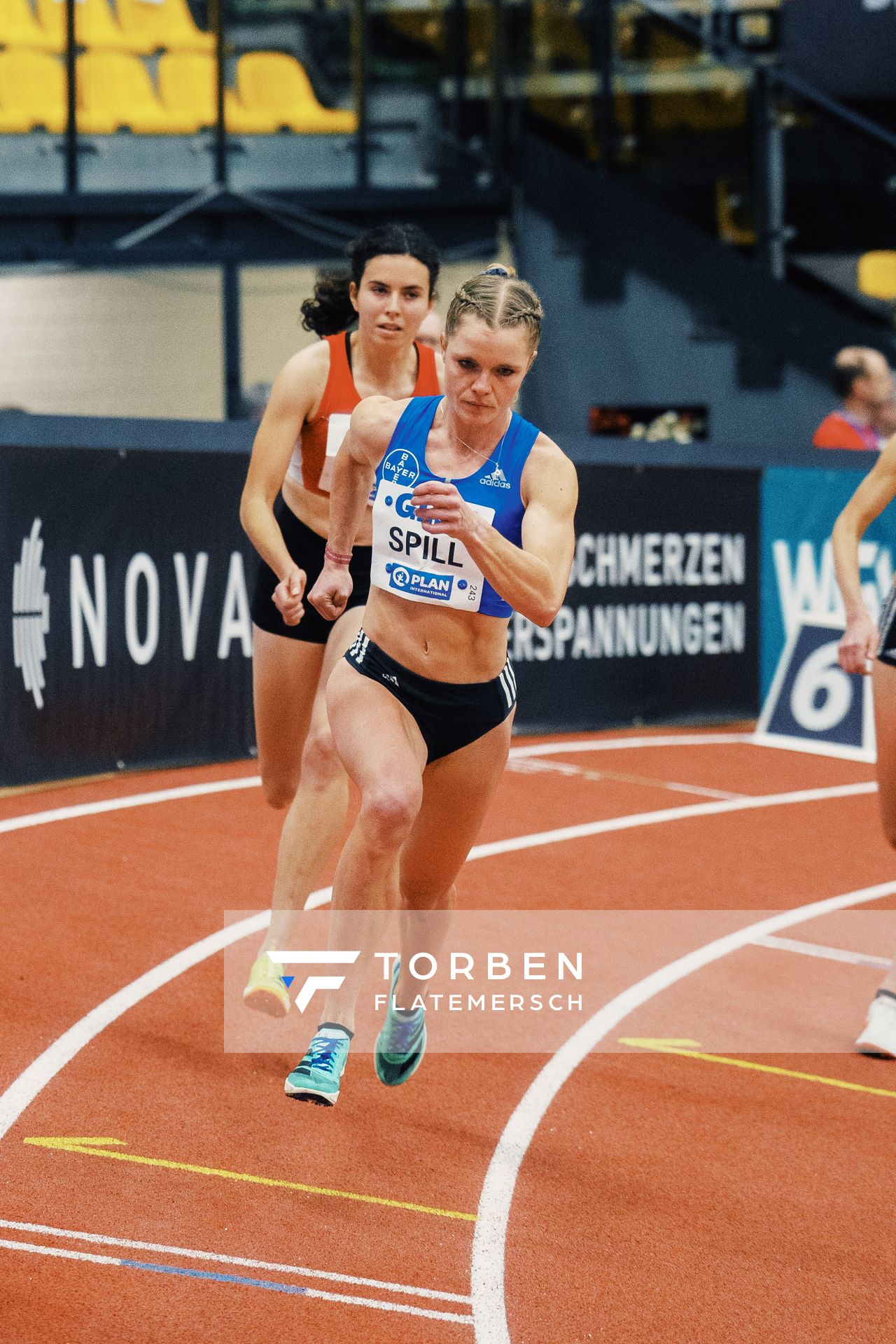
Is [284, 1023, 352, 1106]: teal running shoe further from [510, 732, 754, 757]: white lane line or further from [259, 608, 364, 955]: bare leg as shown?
[510, 732, 754, 757]: white lane line

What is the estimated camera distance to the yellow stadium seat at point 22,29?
14.6 metres

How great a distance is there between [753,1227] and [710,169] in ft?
41.1

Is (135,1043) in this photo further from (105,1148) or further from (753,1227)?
(753,1227)

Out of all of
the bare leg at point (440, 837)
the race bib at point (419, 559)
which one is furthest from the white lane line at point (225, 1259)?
the race bib at point (419, 559)

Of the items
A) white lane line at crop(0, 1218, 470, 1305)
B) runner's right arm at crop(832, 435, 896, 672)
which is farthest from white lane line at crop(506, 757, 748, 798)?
white lane line at crop(0, 1218, 470, 1305)

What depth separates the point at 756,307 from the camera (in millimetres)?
15297

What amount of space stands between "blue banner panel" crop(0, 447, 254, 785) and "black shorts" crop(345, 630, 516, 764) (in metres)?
4.70

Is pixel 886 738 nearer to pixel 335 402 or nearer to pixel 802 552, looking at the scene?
pixel 335 402

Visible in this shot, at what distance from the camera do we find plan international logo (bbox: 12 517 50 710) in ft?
28.3

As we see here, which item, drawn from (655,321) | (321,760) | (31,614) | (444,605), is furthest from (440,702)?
(655,321)

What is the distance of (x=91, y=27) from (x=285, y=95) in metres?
1.79

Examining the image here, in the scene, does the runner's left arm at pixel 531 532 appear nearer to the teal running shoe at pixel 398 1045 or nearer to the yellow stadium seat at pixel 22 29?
the teal running shoe at pixel 398 1045

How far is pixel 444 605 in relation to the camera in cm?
423

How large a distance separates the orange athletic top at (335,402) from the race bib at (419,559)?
2.90 feet
